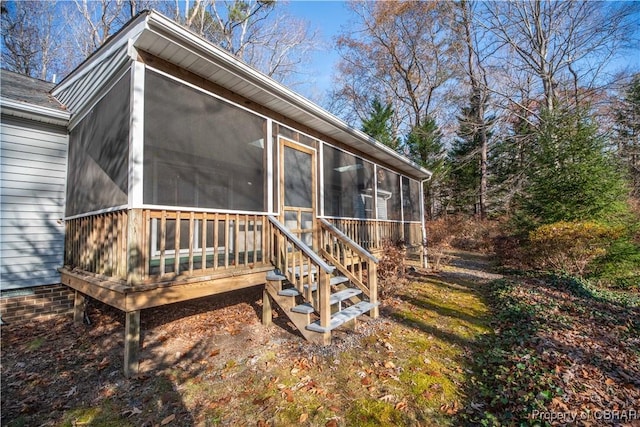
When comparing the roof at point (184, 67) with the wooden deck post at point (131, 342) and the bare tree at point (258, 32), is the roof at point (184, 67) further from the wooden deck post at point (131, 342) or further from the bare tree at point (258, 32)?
the bare tree at point (258, 32)

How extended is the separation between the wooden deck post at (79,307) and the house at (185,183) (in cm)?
2

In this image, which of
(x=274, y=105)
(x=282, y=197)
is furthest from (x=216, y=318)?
(x=274, y=105)

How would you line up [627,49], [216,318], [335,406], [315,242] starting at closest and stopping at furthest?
[335,406]
[216,318]
[315,242]
[627,49]

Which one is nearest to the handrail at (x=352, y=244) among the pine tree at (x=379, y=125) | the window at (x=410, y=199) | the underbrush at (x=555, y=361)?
the underbrush at (x=555, y=361)

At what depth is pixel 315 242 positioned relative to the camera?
6246 mm

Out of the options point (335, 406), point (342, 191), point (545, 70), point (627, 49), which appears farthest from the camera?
point (545, 70)

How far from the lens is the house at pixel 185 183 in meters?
3.44

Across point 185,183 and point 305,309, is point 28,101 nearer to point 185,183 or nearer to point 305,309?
point 185,183

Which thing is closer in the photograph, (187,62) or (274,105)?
(187,62)

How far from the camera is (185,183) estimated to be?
385 cm

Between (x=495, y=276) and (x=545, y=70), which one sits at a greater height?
(x=545, y=70)

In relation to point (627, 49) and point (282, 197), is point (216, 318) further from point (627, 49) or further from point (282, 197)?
point (627, 49)

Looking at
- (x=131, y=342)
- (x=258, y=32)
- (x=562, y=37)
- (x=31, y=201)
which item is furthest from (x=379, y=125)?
(x=131, y=342)

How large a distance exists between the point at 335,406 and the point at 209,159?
342 centimetres
